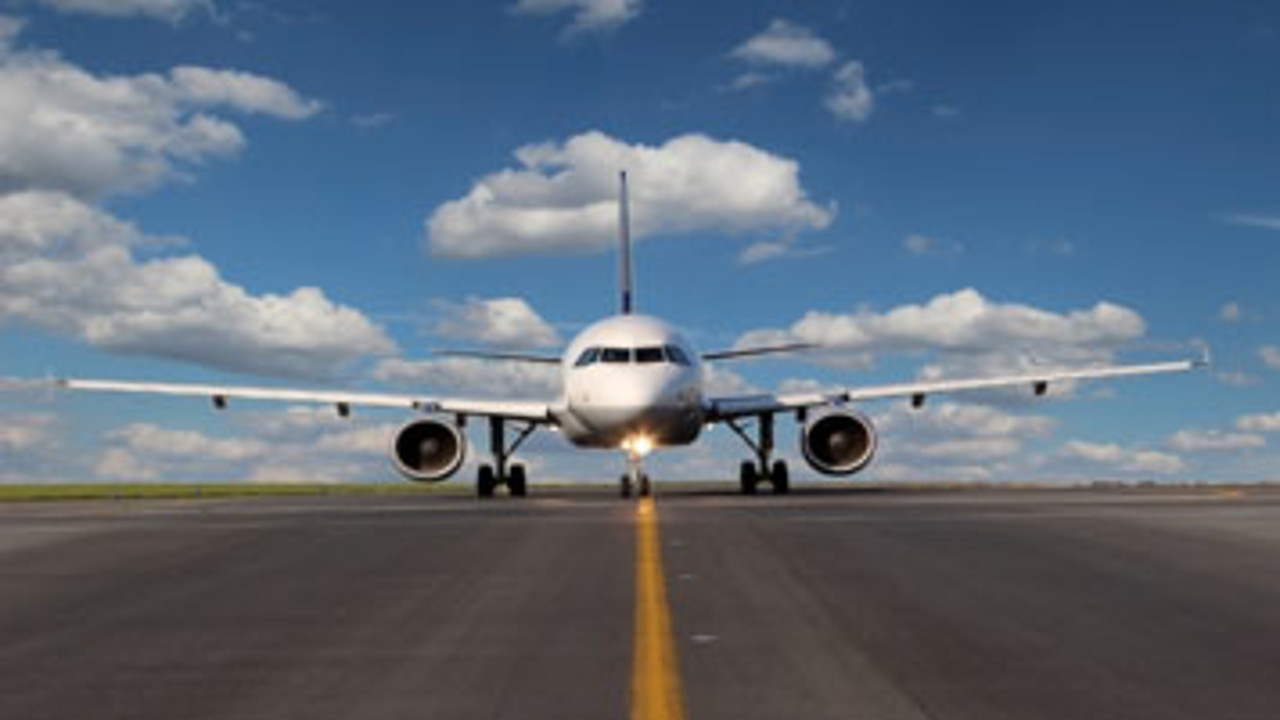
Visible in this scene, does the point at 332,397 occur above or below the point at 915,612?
above

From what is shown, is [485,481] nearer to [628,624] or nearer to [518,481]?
[518,481]

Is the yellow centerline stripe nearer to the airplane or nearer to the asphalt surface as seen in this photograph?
the asphalt surface

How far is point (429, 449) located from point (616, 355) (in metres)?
5.48

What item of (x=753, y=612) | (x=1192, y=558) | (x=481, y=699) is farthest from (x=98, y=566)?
(x=1192, y=558)

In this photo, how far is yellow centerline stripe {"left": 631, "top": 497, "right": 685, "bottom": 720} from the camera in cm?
662

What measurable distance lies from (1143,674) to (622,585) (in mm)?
5219

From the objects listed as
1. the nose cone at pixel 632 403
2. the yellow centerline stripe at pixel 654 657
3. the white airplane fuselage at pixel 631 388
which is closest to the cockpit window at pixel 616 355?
the white airplane fuselage at pixel 631 388

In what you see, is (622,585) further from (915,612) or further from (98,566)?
(98,566)

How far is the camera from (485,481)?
36.8 meters

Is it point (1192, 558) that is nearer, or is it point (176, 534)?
point (1192, 558)

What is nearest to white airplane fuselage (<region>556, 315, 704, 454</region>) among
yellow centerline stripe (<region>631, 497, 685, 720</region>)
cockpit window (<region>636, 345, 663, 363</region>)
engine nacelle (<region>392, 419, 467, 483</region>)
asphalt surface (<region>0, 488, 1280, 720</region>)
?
cockpit window (<region>636, 345, 663, 363</region>)

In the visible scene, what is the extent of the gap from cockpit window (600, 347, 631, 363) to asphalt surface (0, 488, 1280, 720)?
1419cm

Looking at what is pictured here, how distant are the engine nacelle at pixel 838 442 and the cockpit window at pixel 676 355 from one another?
165 inches

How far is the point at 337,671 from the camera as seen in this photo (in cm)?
777
